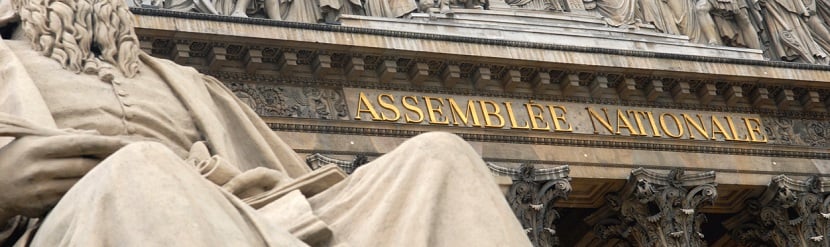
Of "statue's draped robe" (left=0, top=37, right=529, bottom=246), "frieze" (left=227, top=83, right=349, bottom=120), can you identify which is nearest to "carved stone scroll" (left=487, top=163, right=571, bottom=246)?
"frieze" (left=227, top=83, right=349, bottom=120)

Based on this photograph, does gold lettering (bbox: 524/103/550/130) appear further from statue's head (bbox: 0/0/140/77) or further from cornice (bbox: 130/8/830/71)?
statue's head (bbox: 0/0/140/77)

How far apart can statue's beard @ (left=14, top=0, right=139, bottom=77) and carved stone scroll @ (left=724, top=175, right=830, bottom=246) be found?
15973mm

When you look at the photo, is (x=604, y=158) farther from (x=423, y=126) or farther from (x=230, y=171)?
(x=230, y=171)

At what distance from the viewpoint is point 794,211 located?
2341 centimetres

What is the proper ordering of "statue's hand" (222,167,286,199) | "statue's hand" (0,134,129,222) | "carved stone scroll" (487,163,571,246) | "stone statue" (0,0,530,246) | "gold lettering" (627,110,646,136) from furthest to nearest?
"gold lettering" (627,110,646,136) → "carved stone scroll" (487,163,571,246) → "statue's hand" (222,167,286,199) → "statue's hand" (0,134,129,222) → "stone statue" (0,0,530,246)

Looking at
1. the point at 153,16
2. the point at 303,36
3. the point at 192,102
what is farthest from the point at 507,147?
the point at 192,102

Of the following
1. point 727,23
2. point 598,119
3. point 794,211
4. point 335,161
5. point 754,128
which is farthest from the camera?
point 727,23

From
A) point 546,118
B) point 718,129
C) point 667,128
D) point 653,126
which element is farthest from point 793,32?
point 546,118

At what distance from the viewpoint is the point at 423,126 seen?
21703 mm

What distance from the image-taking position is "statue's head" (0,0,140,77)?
7.56 meters

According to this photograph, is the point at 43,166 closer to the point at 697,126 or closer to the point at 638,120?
the point at 638,120

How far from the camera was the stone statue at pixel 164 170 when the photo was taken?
5836 mm

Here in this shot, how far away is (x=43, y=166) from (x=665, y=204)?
16.3 meters

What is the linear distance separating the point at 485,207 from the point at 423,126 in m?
15.4
